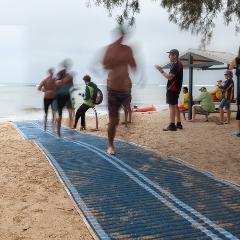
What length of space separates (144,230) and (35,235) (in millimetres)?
1120

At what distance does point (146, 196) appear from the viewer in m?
5.19

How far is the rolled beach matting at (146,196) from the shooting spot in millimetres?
4211

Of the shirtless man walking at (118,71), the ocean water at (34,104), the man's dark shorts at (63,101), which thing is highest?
the shirtless man walking at (118,71)

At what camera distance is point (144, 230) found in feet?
13.8

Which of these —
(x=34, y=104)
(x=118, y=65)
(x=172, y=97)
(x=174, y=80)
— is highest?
(x=118, y=65)

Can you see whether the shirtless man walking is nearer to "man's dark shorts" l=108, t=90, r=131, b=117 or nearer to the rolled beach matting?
"man's dark shorts" l=108, t=90, r=131, b=117

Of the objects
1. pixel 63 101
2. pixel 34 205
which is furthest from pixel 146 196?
pixel 63 101

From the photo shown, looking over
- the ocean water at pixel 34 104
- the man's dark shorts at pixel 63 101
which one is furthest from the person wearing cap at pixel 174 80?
the man's dark shorts at pixel 63 101

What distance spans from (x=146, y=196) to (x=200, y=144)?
163 inches

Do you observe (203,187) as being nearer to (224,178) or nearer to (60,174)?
(224,178)

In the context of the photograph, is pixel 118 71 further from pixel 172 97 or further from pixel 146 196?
pixel 172 97

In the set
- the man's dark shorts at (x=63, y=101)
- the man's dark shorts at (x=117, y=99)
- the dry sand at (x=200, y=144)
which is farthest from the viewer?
the dry sand at (x=200, y=144)

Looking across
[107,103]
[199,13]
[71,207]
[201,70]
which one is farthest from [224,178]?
[201,70]

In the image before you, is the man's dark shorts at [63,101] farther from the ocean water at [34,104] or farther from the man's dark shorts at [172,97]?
the man's dark shorts at [172,97]
